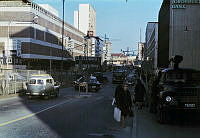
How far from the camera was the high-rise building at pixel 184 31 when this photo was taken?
15469 mm

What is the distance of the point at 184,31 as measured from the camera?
52.1 feet

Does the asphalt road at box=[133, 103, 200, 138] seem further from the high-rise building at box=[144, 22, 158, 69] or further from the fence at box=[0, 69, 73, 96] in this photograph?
the fence at box=[0, 69, 73, 96]

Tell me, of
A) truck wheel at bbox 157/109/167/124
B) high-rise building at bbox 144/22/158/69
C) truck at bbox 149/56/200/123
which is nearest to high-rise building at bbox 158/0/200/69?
truck at bbox 149/56/200/123

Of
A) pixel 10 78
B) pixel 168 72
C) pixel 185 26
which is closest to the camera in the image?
pixel 168 72

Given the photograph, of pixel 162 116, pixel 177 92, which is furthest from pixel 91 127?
pixel 177 92

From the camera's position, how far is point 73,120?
40.9 feet

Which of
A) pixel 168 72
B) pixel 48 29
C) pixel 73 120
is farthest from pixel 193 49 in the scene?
pixel 48 29

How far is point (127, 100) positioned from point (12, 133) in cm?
385

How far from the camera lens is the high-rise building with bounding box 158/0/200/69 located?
15.5 metres

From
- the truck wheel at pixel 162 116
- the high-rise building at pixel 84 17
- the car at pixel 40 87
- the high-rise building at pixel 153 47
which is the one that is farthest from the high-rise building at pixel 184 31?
the high-rise building at pixel 84 17

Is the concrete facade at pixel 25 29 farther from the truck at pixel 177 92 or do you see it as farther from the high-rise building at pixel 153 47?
the truck at pixel 177 92

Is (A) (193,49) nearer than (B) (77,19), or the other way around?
(A) (193,49)

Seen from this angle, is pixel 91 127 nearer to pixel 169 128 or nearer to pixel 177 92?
pixel 169 128

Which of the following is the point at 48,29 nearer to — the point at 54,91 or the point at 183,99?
the point at 54,91
